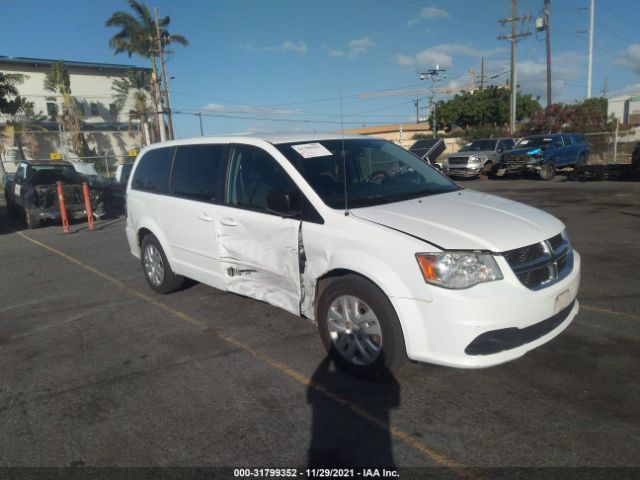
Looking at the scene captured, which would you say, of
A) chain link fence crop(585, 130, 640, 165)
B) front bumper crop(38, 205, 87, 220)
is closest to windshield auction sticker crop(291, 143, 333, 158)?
front bumper crop(38, 205, 87, 220)

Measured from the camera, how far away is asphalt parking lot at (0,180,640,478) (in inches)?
110

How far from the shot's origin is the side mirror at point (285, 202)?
380cm

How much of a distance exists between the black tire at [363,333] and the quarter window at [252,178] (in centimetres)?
100

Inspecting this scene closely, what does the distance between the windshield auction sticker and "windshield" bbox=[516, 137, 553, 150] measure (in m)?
17.9

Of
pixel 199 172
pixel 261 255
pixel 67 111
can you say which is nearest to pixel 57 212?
pixel 199 172

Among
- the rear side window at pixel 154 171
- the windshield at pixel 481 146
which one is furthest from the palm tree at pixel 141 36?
the rear side window at pixel 154 171

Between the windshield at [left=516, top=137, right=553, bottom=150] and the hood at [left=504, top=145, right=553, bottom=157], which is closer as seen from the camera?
the hood at [left=504, top=145, right=553, bottom=157]

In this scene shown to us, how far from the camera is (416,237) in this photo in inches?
127

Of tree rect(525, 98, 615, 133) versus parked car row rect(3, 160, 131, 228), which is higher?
tree rect(525, 98, 615, 133)

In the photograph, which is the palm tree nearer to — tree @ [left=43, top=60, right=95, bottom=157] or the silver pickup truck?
tree @ [left=43, top=60, right=95, bottom=157]

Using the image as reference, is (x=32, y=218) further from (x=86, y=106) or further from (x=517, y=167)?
(x=86, y=106)

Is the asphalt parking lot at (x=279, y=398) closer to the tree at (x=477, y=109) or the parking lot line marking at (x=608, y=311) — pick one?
the parking lot line marking at (x=608, y=311)

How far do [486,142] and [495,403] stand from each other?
2190 centimetres

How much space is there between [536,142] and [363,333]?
762 inches
